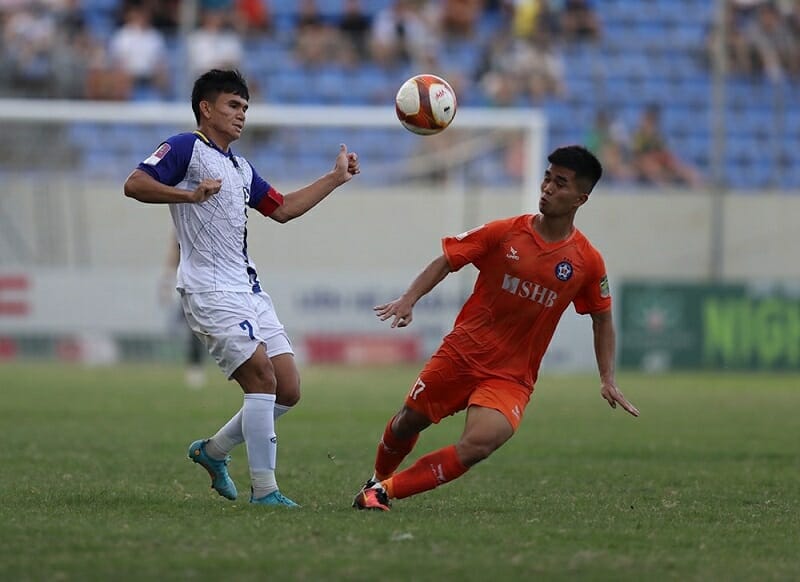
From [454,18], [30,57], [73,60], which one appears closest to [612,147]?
[454,18]

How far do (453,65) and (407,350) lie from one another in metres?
6.39

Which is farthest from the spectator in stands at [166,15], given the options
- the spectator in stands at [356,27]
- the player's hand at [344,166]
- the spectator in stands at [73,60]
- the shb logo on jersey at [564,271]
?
the shb logo on jersey at [564,271]

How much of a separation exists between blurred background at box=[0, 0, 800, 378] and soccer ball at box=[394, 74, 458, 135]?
53.2 feet

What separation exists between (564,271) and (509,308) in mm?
396

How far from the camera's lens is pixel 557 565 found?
21.4 feet

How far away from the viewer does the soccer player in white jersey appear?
8359mm

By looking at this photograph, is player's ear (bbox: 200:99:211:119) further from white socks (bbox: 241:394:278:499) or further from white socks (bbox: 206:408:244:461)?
white socks (bbox: 206:408:244:461)

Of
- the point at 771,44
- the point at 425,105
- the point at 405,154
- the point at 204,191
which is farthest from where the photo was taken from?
the point at 771,44

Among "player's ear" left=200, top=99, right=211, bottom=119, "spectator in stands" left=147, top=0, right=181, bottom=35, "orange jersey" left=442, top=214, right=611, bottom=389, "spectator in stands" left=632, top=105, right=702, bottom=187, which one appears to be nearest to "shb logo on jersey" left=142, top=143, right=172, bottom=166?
"player's ear" left=200, top=99, right=211, bottom=119

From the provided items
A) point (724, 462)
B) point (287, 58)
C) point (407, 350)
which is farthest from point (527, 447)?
point (287, 58)

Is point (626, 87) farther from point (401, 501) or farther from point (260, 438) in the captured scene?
point (260, 438)

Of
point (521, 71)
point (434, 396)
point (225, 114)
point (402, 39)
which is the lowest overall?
point (434, 396)

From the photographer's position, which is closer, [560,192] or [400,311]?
[400,311]

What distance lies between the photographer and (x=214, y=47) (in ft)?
93.6
